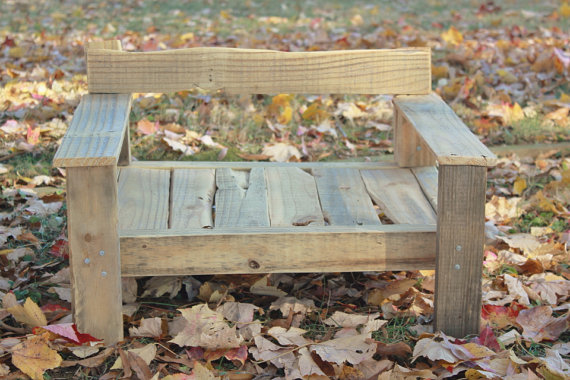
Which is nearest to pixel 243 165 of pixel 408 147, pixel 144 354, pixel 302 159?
pixel 408 147

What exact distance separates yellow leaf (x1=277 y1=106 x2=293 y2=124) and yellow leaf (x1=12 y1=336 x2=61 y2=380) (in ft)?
7.76

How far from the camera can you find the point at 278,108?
436cm

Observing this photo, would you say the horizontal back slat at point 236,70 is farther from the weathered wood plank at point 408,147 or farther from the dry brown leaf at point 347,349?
the dry brown leaf at point 347,349

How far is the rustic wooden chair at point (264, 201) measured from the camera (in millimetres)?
2141

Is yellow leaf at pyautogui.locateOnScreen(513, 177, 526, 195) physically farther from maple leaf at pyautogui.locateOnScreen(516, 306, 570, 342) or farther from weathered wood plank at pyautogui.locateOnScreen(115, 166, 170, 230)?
weathered wood plank at pyautogui.locateOnScreen(115, 166, 170, 230)

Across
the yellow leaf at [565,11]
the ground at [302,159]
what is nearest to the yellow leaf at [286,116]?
the ground at [302,159]

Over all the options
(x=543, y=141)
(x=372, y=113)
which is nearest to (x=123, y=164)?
(x=372, y=113)

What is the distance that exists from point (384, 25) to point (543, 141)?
3047mm

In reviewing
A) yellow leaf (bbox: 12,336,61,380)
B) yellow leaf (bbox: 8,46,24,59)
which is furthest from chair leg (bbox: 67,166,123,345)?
yellow leaf (bbox: 8,46,24,59)

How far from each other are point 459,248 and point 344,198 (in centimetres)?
56

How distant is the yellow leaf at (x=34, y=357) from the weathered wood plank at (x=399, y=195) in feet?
3.73

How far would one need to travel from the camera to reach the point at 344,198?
2656mm

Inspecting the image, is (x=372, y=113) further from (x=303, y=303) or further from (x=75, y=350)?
(x=75, y=350)

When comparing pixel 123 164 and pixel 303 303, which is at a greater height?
pixel 123 164
